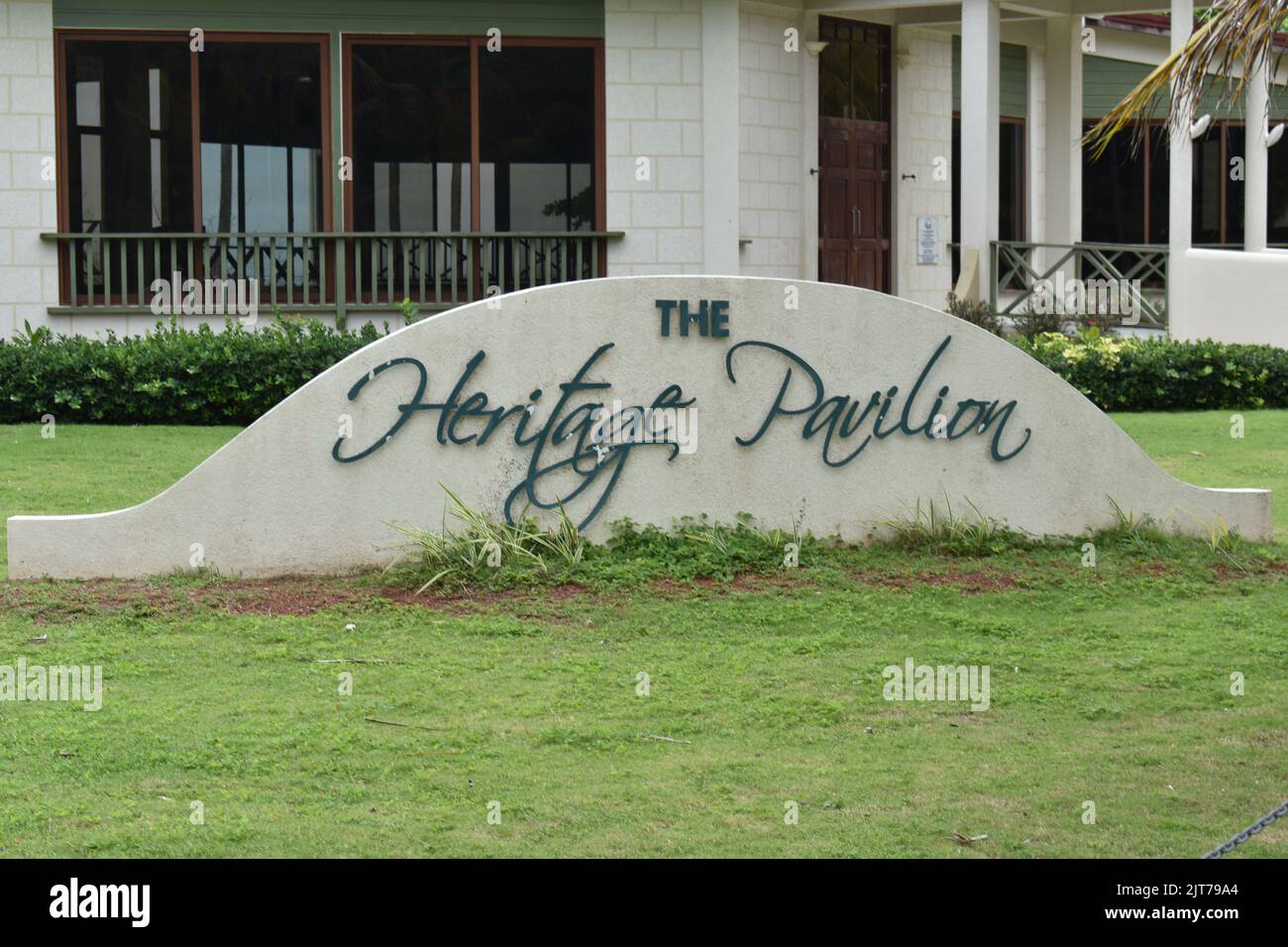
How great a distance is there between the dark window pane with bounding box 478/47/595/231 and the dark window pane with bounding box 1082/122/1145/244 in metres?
10.8

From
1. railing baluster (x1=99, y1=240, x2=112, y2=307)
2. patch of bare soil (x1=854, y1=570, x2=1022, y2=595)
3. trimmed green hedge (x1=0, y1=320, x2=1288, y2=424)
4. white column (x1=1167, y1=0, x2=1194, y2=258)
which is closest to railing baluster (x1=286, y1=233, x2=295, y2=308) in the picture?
railing baluster (x1=99, y1=240, x2=112, y2=307)

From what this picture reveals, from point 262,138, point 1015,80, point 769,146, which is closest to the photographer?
point 262,138

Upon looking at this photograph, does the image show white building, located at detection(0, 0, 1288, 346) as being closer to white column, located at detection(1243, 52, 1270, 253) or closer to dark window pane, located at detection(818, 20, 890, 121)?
dark window pane, located at detection(818, 20, 890, 121)

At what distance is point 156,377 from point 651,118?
6373mm

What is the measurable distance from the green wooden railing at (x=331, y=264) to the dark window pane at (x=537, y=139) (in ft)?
1.37

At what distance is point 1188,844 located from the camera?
544 cm

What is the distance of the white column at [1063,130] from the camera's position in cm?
2297

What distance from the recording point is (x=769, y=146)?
1948 cm

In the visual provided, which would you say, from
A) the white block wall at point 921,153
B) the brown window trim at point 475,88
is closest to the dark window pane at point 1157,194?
the white block wall at point 921,153

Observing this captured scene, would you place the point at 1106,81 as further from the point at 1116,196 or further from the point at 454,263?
the point at 454,263

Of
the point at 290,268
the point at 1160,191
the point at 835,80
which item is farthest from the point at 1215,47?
the point at 1160,191

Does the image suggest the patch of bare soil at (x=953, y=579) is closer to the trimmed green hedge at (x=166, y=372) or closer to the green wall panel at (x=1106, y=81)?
the trimmed green hedge at (x=166, y=372)

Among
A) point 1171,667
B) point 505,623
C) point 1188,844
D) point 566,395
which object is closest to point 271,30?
point 566,395

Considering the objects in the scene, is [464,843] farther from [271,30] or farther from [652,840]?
[271,30]
